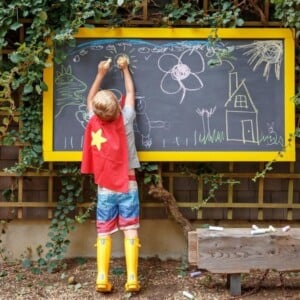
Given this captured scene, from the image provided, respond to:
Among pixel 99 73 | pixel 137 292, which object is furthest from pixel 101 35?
pixel 137 292

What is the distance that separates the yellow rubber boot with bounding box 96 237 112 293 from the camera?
426cm

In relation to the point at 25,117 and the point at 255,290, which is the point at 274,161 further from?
the point at 25,117

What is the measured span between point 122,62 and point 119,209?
1.09 meters

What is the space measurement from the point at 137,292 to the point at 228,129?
1393 mm

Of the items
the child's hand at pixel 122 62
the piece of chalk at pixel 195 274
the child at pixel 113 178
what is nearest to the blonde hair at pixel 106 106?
the child at pixel 113 178

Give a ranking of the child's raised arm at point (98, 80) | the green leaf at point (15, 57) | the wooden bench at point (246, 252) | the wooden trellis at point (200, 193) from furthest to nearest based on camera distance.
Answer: the wooden trellis at point (200, 193) → the child's raised arm at point (98, 80) → the green leaf at point (15, 57) → the wooden bench at point (246, 252)

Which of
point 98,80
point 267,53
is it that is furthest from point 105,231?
point 267,53

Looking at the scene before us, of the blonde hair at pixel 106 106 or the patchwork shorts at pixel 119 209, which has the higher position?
the blonde hair at pixel 106 106

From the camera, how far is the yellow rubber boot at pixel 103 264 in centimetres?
426

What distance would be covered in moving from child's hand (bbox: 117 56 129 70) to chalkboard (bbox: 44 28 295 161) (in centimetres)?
5

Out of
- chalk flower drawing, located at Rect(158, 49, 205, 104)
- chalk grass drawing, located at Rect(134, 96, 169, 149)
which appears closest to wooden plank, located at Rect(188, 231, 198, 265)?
chalk grass drawing, located at Rect(134, 96, 169, 149)

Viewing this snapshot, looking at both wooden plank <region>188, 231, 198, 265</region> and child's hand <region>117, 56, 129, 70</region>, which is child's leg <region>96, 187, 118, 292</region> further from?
child's hand <region>117, 56, 129, 70</region>

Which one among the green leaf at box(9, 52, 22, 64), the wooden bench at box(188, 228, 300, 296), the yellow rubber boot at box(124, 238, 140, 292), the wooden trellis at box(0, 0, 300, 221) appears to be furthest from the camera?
the wooden trellis at box(0, 0, 300, 221)

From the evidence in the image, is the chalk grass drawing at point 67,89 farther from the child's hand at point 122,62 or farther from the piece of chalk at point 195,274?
the piece of chalk at point 195,274
